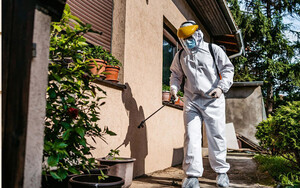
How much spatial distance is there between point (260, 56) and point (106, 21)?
43.8 ft

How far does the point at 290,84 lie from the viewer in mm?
14938

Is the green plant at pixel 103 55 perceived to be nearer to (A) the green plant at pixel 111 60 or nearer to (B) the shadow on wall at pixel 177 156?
(A) the green plant at pixel 111 60

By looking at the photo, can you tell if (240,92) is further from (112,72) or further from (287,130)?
(112,72)

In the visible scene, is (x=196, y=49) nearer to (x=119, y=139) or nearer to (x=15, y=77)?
(x=119, y=139)

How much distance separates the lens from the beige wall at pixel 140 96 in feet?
11.4

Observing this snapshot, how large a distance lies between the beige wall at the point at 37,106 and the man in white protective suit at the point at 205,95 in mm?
2167

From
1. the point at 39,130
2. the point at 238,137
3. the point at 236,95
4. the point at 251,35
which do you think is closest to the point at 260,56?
the point at 251,35

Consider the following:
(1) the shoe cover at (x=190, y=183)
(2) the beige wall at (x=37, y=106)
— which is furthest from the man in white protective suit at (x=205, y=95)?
(2) the beige wall at (x=37, y=106)

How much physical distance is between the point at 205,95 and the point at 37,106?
2389 mm

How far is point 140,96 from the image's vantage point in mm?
4059

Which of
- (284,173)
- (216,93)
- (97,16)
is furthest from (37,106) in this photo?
(284,173)

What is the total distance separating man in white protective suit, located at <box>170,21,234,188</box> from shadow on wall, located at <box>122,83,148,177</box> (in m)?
0.75

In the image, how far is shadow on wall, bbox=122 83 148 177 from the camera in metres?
3.70

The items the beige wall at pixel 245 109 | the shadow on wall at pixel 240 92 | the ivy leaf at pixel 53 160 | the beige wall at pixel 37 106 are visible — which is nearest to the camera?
the beige wall at pixel 37 106
